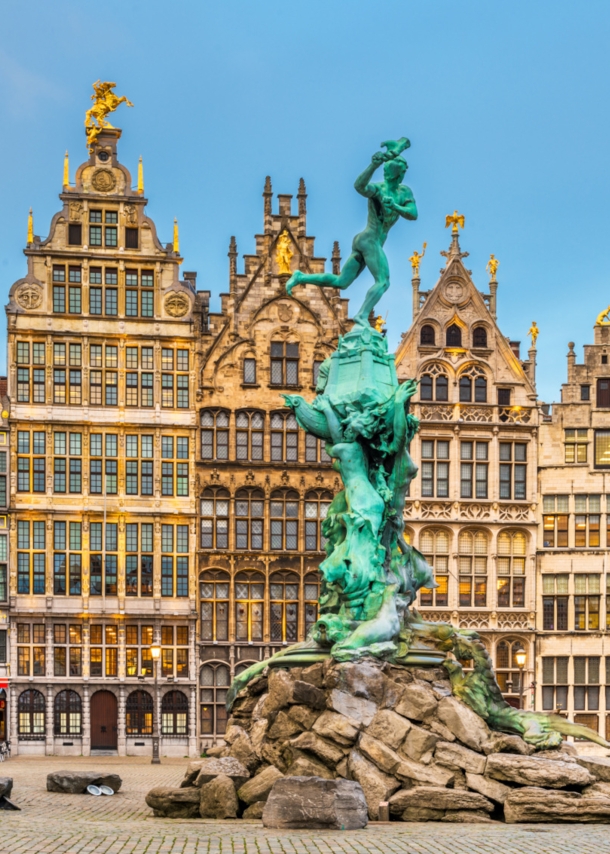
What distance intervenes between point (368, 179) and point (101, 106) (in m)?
26.7

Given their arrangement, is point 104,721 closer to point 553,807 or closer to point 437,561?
point 437,561

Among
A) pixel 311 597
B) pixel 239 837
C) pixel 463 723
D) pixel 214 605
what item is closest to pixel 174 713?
pixel 214 605

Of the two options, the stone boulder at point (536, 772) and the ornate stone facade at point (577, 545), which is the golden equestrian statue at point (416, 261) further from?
the stone boulder at point (536, 772)

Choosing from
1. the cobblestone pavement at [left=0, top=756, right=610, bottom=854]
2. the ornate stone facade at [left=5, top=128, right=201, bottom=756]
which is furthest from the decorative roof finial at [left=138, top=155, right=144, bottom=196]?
the cobblestone pavement at [left=0, top=756, right=610, bottom=854]

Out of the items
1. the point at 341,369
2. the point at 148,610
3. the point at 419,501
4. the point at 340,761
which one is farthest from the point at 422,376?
the point at 340,761

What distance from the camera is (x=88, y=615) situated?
177ft

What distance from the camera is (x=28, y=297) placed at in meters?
55.1

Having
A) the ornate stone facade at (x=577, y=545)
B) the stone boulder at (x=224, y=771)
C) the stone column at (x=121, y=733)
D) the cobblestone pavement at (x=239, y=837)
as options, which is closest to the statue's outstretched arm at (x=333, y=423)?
the stone boulder at (x=224, y=771)

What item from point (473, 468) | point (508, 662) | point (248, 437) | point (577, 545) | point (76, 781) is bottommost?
point (508, 662)

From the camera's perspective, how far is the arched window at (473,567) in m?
56.2

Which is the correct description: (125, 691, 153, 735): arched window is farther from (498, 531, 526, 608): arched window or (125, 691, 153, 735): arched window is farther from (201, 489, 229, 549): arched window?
(498, 531, 526, 608): arched window

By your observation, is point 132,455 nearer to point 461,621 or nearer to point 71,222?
point 71,222

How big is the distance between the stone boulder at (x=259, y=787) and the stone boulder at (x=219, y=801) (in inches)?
10.8

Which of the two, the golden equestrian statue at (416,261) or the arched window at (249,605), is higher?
the golden equestrian statue at (416,261)
